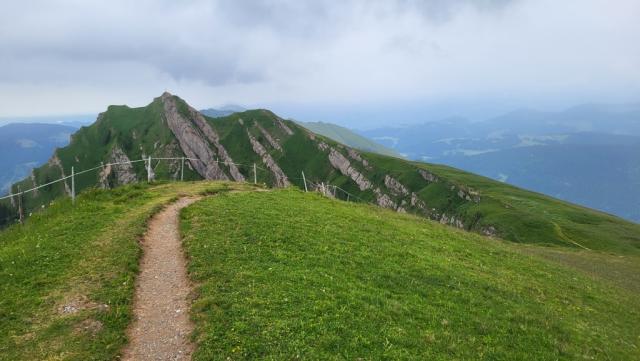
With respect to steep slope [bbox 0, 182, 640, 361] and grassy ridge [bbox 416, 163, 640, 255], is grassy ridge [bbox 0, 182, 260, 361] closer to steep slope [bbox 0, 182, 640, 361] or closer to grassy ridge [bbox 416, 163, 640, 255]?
steep slope [bbox 0, 182, 640, 361]

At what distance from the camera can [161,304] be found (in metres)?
20.6

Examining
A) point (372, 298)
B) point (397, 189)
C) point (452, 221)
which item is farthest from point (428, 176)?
point (372, 298)

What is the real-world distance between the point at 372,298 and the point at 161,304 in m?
10.6

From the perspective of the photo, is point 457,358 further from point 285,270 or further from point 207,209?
point 207,209

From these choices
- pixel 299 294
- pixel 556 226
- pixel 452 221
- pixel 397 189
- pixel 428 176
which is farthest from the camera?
pixel 397 189

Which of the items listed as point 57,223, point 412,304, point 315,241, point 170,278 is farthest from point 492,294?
point 57,223

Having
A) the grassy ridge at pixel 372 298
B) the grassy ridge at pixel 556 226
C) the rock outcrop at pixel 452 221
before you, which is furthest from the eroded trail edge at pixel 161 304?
the rock outcrop at pixel 452 221

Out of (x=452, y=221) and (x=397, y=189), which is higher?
(x=397, y=189)

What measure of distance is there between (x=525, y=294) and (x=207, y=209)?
2519cm

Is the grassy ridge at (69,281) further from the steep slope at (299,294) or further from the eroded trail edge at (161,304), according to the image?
the eroded trail edge at (161,304)

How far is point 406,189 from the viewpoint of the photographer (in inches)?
7470

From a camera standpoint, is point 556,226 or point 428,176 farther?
point 428,176

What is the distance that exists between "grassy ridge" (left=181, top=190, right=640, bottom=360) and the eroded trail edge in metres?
0.85

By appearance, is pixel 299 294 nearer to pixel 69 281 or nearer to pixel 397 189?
pixel 69 281
